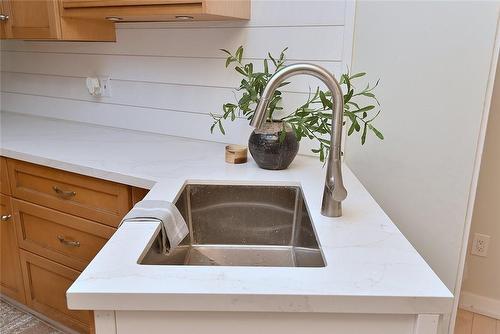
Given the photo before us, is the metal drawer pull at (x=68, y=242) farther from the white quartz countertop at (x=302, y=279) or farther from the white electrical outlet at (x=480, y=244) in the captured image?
the white electrical outlet at (x=480, y=244)

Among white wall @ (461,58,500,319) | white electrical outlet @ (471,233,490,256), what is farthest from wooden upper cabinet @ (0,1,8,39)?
white electrical outlet @ (471,233,490,256)

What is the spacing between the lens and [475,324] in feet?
6.54

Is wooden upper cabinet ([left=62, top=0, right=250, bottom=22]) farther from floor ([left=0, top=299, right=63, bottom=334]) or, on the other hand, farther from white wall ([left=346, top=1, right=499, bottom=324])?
floor ([left=0, top=299, right=63, bottom=334])

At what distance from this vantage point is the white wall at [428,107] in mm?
1235

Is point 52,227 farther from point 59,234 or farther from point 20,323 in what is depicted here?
point 20,323

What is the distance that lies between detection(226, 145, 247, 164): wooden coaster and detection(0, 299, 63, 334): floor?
1165 millimetres

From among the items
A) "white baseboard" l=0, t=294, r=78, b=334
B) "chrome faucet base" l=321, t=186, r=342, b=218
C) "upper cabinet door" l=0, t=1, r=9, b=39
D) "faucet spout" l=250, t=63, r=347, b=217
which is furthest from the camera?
"upper cabinet door" l=0, t=1, r=9, b=39

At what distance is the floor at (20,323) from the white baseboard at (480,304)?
2025mm

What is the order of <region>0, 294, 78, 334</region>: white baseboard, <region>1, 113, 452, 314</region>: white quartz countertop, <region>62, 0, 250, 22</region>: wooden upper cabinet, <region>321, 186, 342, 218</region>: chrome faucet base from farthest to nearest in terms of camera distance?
1. <region>0, 294, 78, 334</region>: white baseboard
2. <region>62, 0, 250, 22</region>: wooden upper cabinet
3. <region>321, 186, 342, 218</region>: chrome faucet base
4. <region>1, 113, 452, 314</region>: white quartz countertop

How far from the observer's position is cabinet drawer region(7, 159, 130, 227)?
144cm

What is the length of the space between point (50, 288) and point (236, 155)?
103cm

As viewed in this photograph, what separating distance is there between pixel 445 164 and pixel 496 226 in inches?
37.3

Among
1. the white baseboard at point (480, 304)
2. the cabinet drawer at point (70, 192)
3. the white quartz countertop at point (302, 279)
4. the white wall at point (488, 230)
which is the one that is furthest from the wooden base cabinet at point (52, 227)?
the white baseboard at point (480, 304)

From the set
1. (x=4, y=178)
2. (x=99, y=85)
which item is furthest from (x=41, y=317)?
(x=99, y=85)
